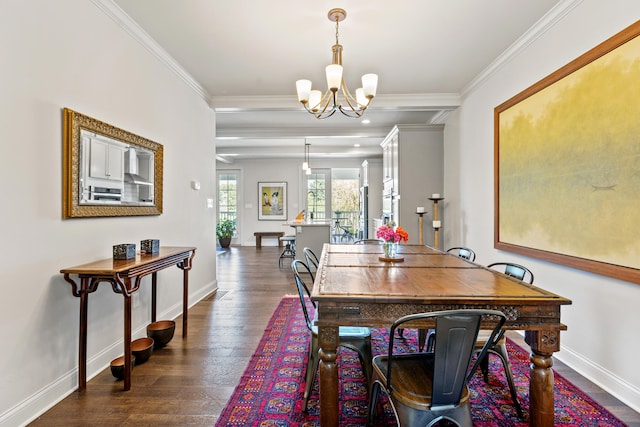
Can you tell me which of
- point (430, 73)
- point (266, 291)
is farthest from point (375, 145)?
point (266, 291)

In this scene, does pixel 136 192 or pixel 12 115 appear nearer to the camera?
pixel 12 115

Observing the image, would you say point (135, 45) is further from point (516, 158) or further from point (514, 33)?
point (516, 158)

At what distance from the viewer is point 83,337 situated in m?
2.05

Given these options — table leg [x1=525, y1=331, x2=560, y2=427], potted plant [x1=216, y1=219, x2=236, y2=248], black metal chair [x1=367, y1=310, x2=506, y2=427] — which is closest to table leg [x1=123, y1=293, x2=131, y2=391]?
black metal chair [x1=367, y1=310, x2=506, y2=427]

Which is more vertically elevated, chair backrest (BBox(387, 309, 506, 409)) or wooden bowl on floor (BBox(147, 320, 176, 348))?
chair backrest (BBox(387, 309, 506, 409))

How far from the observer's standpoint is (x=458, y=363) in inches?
50.6

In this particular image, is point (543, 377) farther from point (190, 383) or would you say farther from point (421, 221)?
point (421, 221)

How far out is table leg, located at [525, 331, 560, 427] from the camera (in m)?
1.46

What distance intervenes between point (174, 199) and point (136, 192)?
0.71m

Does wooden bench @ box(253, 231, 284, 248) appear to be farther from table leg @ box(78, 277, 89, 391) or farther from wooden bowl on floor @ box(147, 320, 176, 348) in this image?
table leg @ box(78, 277, 89, 391)

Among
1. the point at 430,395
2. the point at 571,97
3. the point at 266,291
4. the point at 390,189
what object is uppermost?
the point at 571,97

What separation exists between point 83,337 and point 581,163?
3.54 metres

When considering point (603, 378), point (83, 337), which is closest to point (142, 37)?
point (83, 337)

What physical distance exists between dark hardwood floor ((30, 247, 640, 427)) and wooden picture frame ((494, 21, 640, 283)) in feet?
3.01
